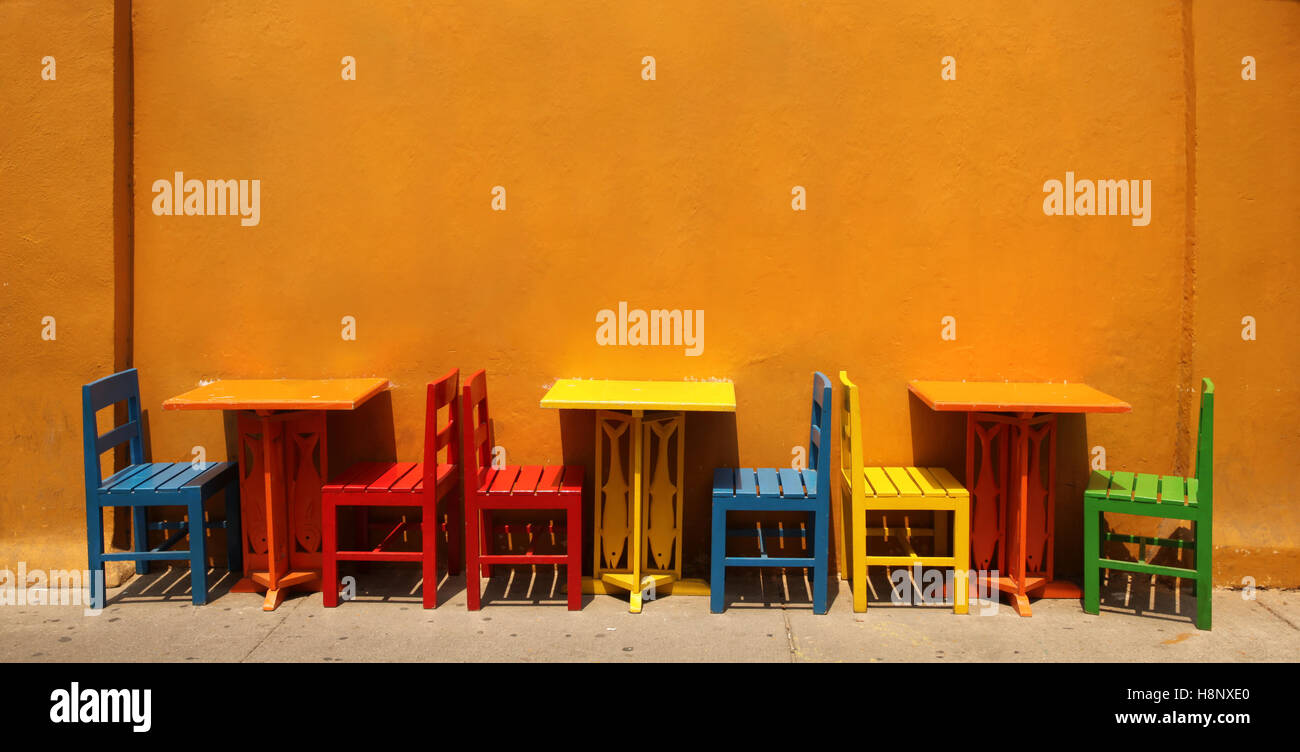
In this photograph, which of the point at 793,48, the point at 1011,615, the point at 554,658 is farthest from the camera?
the point at 793,48

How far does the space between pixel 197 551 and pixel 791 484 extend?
2.86 metres

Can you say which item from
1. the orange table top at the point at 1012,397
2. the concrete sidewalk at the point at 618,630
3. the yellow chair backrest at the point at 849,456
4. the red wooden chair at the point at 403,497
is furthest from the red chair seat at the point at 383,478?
the orange table top at the point at 1012,397

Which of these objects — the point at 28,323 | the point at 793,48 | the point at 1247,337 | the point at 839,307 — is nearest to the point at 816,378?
the point at 839,307

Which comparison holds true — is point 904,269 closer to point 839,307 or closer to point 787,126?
point 839,307

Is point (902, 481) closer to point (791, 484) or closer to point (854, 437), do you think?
point (854, 437)

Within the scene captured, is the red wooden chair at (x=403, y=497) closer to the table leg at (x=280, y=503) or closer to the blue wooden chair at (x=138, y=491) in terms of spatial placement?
the table leg at (x=280, y=503)

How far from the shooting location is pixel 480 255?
5.50 metres

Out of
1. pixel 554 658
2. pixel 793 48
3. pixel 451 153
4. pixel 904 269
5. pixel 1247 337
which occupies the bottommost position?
pixel 554 658

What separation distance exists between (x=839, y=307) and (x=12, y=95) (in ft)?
14.1

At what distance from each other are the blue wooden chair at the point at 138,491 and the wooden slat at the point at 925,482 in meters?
3.43

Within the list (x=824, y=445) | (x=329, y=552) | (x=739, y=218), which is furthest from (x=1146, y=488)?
(x=329, y=552)

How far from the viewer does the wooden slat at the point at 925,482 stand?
16.6 feet

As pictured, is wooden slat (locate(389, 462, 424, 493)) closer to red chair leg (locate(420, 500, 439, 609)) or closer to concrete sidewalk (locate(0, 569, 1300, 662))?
red chair leg (locate(420, 500, 439, 609))

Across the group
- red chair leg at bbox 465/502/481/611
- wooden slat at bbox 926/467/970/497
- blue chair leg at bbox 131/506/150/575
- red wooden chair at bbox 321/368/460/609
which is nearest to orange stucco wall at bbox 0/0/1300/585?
wooden slat at bbox 926/467/970/497
